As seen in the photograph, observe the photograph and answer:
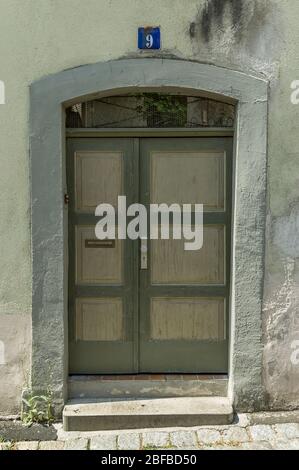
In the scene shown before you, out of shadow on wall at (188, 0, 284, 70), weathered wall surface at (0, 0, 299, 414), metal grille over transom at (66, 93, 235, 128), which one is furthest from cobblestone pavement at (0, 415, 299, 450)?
shadow on wall at (188, 0, 284, 70)

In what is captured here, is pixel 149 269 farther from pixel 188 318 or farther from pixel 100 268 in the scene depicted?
pixel 188 318

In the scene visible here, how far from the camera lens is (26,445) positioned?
3.48m

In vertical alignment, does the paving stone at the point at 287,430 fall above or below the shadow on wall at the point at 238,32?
below

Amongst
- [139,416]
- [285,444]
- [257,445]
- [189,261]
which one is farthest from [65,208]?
[285,444]

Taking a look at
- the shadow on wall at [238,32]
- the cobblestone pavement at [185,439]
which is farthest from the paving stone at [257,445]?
the shadow on wall at [238,32]

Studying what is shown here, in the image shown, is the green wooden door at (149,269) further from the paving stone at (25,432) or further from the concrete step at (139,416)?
the paving stone at (25,432)

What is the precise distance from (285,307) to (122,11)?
9.14 feet

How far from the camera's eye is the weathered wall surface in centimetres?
359

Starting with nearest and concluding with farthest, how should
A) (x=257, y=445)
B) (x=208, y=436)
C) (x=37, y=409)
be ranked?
(x=257, y=445) → (x=208, y=436) → (x=37, y=409)

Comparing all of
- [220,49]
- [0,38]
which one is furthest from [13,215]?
[220,49]

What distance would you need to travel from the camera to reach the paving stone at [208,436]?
3.49 metres

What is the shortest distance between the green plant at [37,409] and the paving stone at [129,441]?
25.6 inches

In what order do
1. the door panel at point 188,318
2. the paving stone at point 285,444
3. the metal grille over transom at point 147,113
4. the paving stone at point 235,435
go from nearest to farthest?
the paving stone at point 285,444 < the paving stone at point 235,435 < the metal grille over transom at point 147,113 < the door panel at point 188,318

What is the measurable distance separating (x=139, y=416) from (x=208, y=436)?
574mm
